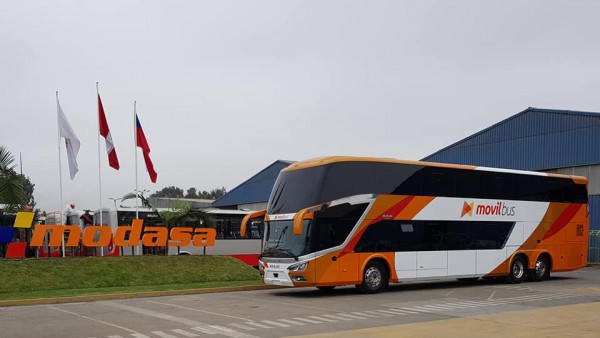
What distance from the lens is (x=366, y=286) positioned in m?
18.9

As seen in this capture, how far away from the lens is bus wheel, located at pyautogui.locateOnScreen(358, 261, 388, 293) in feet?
62.0

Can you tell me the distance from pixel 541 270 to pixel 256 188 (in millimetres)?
36691

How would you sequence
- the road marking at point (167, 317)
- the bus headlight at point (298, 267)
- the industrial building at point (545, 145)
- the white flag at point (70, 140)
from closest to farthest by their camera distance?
the road marking at point (167, 317)
the bus headlight at point (298, 267)
the white flag at point (70, 140)
the industrial building at point (545, 145)

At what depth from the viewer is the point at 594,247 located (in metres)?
36.0

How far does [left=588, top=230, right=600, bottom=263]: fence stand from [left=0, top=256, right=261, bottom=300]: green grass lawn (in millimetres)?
21289

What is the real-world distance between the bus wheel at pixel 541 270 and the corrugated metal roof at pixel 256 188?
3053 centimetres

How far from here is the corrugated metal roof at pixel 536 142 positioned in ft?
112

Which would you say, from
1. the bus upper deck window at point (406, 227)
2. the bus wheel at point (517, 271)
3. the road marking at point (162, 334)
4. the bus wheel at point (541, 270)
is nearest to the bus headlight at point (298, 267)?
the bus upper deck window at point (406, 227)

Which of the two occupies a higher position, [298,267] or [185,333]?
[298,267]

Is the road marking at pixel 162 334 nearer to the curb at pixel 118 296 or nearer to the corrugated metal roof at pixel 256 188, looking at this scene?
the curb at pixel 118 296

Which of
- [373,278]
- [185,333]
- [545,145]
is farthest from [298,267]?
[545,145]

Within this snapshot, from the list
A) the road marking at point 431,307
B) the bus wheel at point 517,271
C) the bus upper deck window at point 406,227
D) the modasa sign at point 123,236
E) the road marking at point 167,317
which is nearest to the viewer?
the road marking at point 167,317

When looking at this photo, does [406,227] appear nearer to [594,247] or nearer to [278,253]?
[278,253]

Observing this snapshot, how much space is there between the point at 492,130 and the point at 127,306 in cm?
3020
